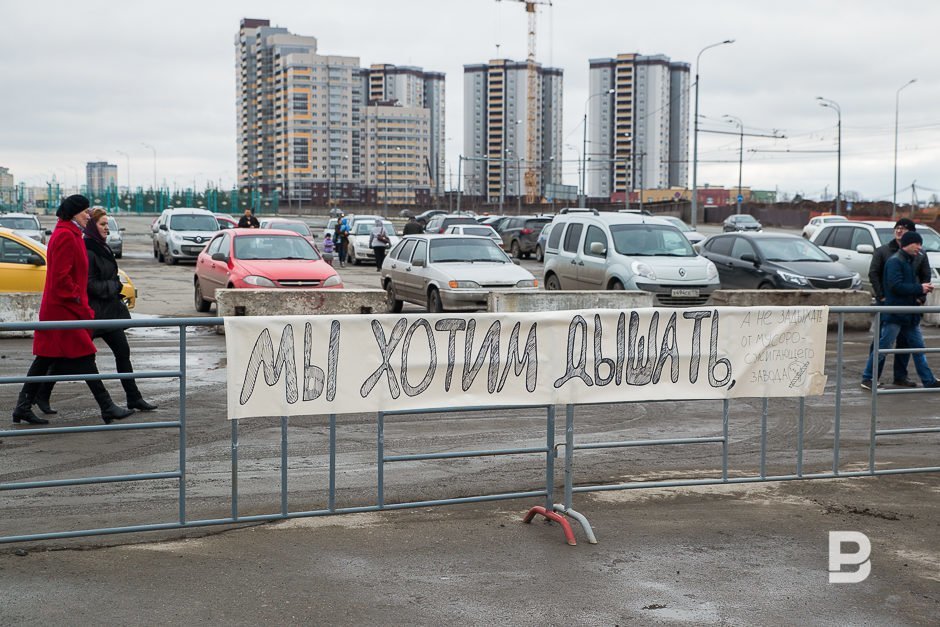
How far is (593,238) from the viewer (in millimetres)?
20141

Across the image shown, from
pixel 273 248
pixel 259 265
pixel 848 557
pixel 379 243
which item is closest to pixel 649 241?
pixel 273 248

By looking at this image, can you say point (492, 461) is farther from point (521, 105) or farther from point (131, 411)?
point (521, 105)

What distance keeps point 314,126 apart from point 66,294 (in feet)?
473

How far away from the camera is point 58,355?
8539 millimetres

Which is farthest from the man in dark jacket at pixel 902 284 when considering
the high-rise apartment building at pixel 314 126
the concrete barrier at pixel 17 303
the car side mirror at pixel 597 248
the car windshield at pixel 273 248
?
the high-rise apartment building at pixel 314 126

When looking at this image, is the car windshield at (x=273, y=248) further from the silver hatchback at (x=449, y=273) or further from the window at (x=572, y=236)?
the window at (x=572, y=236)

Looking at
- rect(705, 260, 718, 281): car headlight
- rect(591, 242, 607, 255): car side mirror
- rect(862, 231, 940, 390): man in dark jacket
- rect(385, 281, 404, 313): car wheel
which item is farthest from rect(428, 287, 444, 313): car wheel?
rect(862, 231, 940, 390): man in dark jacket

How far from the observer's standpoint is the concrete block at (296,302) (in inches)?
629

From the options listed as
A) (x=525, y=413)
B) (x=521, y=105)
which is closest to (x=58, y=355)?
(x=525, y=413)

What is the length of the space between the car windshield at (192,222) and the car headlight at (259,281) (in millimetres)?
18608

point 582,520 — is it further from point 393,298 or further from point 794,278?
point 794,278

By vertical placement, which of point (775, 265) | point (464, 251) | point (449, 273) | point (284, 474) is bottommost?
point (284, 474)

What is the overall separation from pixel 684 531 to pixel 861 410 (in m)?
5.17

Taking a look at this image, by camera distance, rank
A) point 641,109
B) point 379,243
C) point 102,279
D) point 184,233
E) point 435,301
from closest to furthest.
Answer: point 102,279, point 435,301, point 379,243, point 184,233, point 641,109
